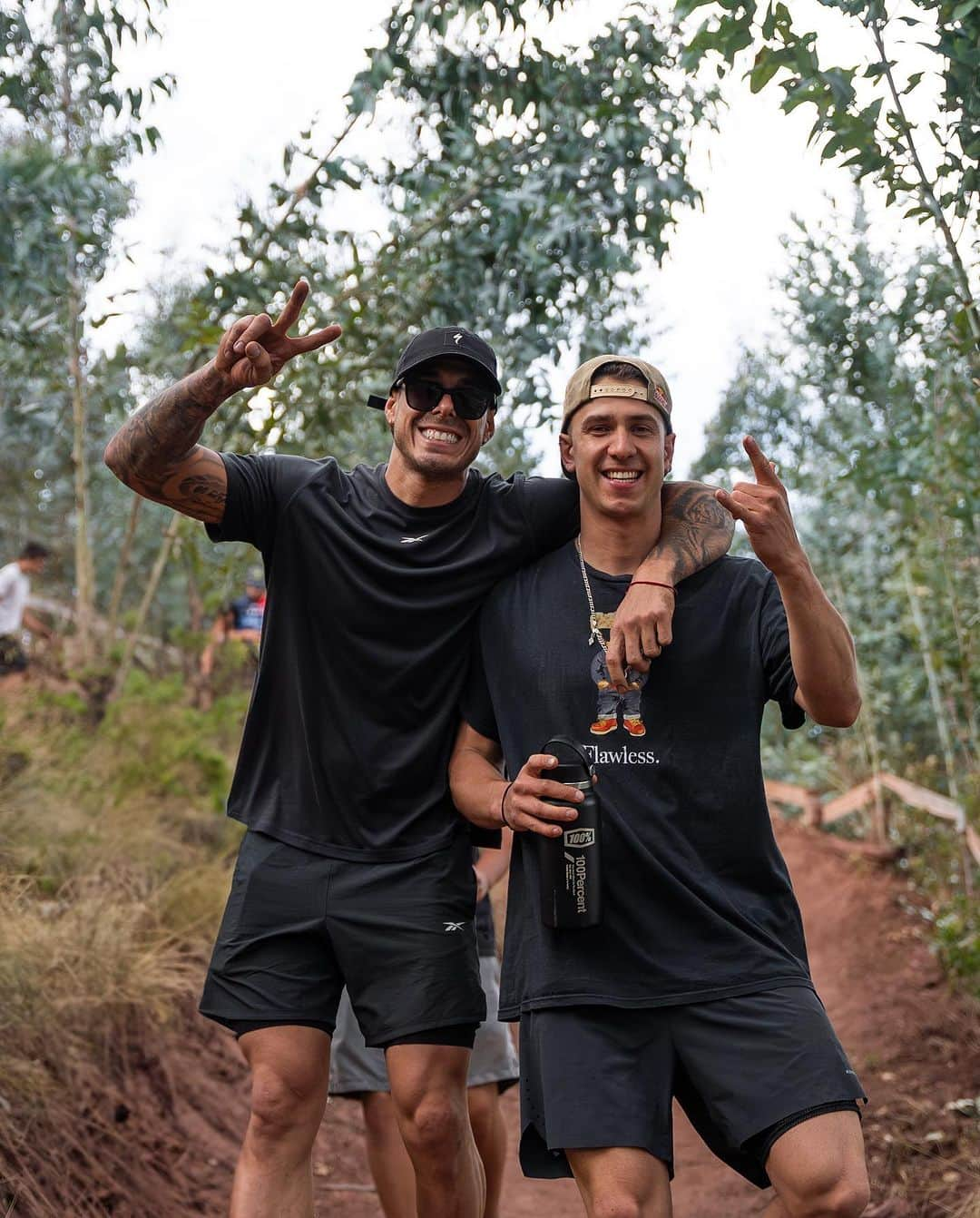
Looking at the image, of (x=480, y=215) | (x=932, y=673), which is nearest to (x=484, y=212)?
(x=480, y=215)

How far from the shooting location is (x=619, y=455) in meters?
3.60

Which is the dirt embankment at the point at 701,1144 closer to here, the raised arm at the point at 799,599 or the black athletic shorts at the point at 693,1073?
the black athletic shorts at the point at 693,1073

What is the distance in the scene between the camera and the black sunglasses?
393 centimetres

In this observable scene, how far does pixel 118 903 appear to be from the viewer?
22.6 feet

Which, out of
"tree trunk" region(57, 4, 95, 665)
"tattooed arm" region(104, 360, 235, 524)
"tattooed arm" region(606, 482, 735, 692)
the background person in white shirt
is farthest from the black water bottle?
"tree trunk" region(57, 4, 95, 665)

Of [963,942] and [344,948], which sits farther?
[963,942]

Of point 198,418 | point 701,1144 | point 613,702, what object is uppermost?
point 198,418

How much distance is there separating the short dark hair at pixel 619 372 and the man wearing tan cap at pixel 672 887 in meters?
0.03

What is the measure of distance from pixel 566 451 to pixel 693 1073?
170 centimetres

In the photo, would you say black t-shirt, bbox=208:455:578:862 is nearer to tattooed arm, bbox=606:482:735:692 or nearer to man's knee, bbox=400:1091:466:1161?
tattooed arm, bbox=606:482:735:692

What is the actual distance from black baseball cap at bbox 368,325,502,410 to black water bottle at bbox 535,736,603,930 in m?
1.26

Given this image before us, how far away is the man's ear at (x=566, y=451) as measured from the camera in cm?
386

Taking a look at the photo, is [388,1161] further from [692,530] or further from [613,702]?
[692,530]

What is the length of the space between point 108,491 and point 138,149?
13.7 metres
